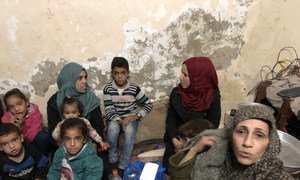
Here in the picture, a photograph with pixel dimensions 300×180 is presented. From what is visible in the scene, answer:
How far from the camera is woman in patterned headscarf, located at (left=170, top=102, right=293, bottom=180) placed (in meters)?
1.54

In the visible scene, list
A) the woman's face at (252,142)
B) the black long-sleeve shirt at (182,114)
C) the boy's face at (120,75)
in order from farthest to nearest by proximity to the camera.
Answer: the boy's face at (120,75) < the black long-sleeve shirt at (182,114) < the woman's face at (252,142)

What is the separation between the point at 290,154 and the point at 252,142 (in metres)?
1.15

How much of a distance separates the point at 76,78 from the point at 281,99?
2.04m

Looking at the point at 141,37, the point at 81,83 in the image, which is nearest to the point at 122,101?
the point at 81,83

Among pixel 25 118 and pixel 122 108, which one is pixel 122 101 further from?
pixel 25 118

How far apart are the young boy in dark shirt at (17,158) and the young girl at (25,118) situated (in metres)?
0.34

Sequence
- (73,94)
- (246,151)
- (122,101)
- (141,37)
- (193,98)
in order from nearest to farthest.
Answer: (246,151) → (193,98) → (73,94) → (122,101) → (141,37)

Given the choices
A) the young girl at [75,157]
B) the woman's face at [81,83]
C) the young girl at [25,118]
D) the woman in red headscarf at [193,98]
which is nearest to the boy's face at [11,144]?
the young girl at [75,157]

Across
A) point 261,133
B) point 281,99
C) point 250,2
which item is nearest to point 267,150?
point 261,133

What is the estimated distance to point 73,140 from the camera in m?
2.36

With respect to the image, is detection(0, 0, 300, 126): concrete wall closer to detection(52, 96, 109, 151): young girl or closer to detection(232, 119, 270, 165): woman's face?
detection(52, 96, 109, 151): young girl

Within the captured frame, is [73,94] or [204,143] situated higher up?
[73,94]

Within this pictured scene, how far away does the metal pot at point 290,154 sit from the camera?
2289 mm

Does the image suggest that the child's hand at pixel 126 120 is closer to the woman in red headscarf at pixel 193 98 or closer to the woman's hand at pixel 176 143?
the woman in red headscarf at pixel 193 98
